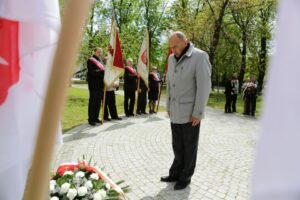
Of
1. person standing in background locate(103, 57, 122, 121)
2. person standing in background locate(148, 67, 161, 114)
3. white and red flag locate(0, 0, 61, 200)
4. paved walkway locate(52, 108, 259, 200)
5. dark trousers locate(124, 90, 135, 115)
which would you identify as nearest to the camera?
white and red flag locate(0, 0, 61, 200)

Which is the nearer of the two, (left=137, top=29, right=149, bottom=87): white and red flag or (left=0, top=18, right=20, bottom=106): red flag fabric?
(left=0, top=18, right=20, bottom=106): red flag fabric

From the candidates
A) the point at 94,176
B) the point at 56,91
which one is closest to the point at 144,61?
the point at 94,176

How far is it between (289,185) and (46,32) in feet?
3.52

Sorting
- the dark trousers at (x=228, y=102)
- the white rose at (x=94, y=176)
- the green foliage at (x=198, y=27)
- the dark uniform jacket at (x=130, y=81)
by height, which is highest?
the green foliage at (x=198, y=27)

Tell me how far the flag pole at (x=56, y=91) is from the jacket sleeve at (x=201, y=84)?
12.5 ft

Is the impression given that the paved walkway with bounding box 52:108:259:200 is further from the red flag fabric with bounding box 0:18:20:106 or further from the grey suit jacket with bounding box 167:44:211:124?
the red flag fabric with bounding box 0:18:20:106

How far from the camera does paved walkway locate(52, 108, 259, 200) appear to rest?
5.06 meters

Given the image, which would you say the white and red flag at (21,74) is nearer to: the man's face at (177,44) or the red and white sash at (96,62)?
the man's face at (177,44)

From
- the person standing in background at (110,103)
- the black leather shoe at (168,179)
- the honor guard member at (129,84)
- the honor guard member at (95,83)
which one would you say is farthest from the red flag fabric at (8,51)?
the honor guard member at (129,84)

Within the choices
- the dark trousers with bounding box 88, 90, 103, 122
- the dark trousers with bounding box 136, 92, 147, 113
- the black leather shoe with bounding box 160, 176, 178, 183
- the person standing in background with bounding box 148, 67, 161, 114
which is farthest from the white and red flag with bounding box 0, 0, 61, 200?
the person standing in background with bounding box 148, 67, 161, 114

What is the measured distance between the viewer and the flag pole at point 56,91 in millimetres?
689

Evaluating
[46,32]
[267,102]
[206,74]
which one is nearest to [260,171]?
[267,102]

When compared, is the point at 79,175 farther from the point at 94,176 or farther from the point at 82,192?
the point at 82,192

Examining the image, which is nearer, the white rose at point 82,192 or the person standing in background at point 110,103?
the white rose at point 82,192
